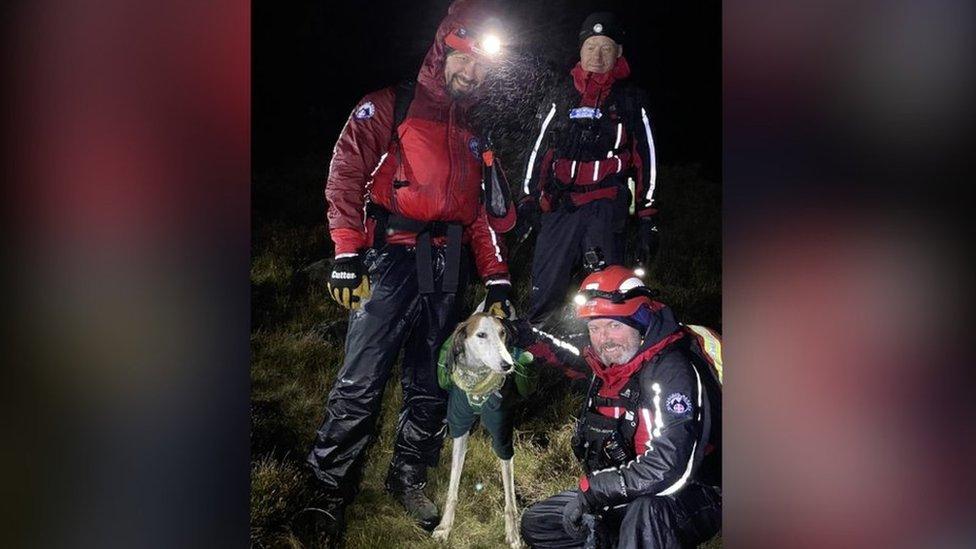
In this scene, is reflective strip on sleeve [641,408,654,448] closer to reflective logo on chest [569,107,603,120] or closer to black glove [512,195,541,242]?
black glove [512,195,541,242]

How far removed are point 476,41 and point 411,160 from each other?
39cm

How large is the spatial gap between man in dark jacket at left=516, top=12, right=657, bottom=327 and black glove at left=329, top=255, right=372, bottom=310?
19.0 inches

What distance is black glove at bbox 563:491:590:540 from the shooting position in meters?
2.19

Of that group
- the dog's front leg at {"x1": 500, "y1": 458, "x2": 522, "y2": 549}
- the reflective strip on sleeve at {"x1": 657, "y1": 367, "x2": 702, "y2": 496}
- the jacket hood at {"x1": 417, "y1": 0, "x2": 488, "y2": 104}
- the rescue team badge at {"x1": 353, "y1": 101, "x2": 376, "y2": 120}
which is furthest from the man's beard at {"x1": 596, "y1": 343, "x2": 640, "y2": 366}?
the rescue team badge at {"x1": 353, "y1": 101, "x2": 376, "y2": 120}

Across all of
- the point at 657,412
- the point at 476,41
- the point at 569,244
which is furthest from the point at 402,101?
the point at 657,412

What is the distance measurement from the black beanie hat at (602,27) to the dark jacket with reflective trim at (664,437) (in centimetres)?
86

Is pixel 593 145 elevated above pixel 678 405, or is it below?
above

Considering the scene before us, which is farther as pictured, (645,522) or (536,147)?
(536,147)

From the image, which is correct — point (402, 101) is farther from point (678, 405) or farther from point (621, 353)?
point (678, 405)

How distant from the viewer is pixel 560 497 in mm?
2236

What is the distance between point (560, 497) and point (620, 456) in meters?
0.21

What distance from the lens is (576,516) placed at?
220cm
